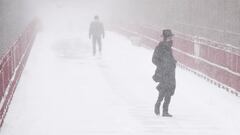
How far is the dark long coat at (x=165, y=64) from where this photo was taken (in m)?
11.0

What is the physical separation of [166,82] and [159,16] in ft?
140

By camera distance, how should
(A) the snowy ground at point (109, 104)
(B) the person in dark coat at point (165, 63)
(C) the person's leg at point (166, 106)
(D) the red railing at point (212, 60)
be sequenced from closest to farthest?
(A) the snowy ground at point (109, 104) → (B) the person in dark coat at point (165, 63) → (C) the person's leg at point (166, 106) → (D) the red railing at point (212, 60)

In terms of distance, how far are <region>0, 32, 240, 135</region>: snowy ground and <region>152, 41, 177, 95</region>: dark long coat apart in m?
0.70

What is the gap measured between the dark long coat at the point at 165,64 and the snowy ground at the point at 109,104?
2.28 ft

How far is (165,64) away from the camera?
11047 mm

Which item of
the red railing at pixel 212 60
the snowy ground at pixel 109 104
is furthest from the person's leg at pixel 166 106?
the red railing at pixel 212 60

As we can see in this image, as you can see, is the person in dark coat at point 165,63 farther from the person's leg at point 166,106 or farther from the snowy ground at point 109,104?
the snowy ground at point 109,104

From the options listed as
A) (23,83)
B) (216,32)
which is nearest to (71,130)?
(23,83)

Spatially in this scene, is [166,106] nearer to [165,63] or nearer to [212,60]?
[165,63]

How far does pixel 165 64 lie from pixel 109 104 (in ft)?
7.18

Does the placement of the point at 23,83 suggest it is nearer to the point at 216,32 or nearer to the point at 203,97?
the point at 203,97

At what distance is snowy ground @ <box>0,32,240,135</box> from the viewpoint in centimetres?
1023

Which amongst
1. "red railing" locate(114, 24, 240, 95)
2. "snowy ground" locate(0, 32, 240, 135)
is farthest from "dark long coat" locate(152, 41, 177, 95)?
"red railing" locate(114, 24, 240, 95)

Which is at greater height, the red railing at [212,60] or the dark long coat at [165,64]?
the dark long coat at [165,64]
